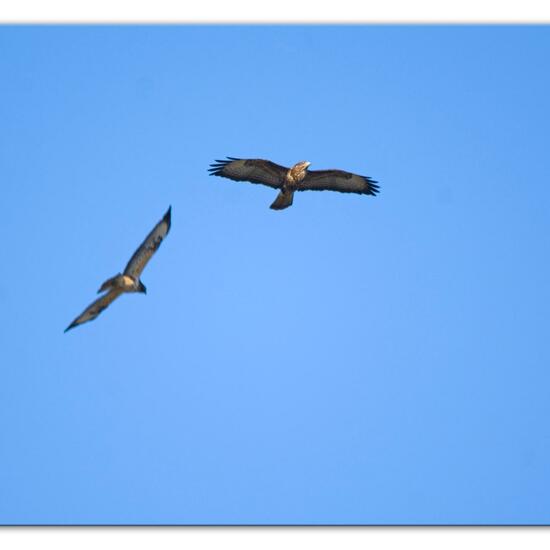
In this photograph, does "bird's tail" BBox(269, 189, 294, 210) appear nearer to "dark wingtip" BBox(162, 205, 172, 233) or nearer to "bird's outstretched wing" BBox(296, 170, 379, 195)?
"bird's outstretched wing" BBox(296, 170, 379, 195)

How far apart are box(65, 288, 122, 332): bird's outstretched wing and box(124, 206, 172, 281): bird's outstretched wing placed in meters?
0.44

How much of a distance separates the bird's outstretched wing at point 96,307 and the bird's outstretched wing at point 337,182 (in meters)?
4.03

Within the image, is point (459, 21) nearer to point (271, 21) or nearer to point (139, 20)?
point (271, 21)

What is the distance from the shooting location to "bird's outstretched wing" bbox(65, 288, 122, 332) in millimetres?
14989

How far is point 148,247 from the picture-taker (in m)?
14.5

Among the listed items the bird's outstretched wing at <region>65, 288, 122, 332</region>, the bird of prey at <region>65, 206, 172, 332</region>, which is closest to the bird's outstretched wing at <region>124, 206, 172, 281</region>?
the bird of prey at <region>65, 206, 172, 332</region>

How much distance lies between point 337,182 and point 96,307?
512cm

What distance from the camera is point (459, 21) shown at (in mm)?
14938

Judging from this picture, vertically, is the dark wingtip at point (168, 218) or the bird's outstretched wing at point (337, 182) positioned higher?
the bird's outstretched wing at point (337, 182)

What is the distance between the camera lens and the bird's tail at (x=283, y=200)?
16.7 m

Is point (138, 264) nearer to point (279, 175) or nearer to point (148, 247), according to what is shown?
point (148, 247)

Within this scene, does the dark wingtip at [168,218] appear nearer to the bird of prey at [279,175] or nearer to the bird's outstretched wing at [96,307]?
the bird's outstretched wing at [96,307]

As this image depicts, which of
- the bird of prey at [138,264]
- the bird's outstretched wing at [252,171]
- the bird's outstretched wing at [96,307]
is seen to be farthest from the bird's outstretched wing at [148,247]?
the bird's outstretched wing at [252,171]
